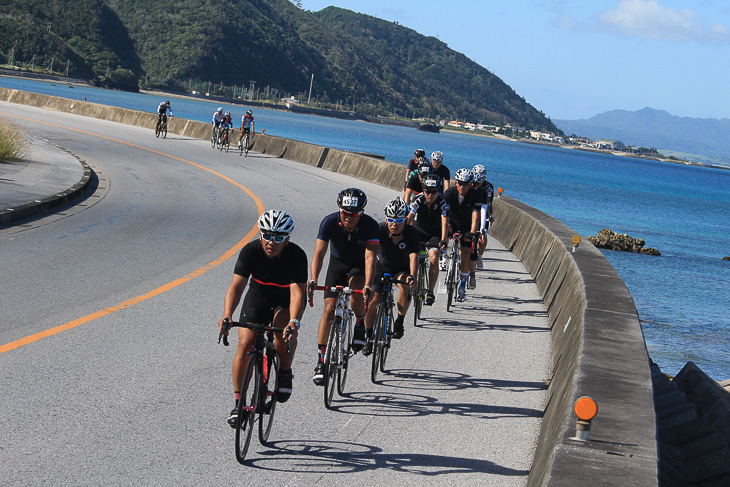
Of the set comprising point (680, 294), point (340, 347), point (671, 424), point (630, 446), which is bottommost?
point (680, 294)

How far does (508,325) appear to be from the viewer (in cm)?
1135

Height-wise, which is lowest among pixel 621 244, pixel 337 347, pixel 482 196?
pixel 621 244

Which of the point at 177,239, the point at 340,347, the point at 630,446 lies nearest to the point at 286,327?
the point at 340,347

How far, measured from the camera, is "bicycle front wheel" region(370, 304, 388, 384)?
321 inches

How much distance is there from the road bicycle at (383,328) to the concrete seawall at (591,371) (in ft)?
5.59

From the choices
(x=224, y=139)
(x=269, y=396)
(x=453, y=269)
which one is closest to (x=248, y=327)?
(x=269, y=396)

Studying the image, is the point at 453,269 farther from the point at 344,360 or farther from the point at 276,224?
the point at 276,224

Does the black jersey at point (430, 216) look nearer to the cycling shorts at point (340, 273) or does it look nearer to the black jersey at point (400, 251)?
the black jersey at point (400, 251)

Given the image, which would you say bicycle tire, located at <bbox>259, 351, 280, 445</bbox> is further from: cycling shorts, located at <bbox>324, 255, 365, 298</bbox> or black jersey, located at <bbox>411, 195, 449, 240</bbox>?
black jersey, located at <bbox>411, 195, 449, 240</bbox>

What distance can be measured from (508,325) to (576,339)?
346 centimetres

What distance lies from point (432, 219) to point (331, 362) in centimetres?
473

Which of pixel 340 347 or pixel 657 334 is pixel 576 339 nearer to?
pixel 340 347

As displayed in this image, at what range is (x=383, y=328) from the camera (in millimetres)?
8391

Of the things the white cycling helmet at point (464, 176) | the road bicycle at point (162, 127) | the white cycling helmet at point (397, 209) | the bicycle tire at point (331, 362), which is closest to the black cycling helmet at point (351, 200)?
the bicycle tire at point (331, 362)
